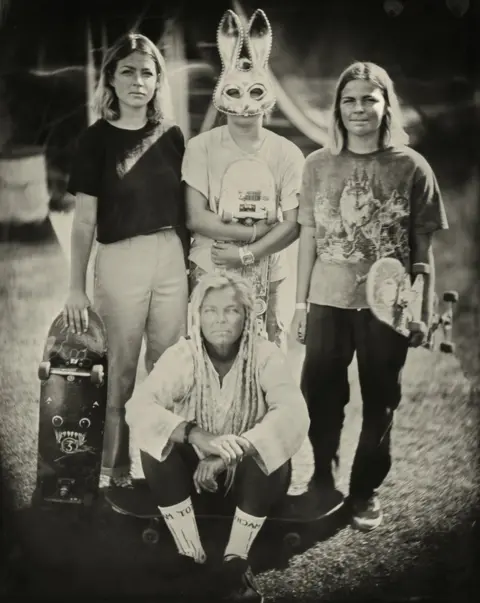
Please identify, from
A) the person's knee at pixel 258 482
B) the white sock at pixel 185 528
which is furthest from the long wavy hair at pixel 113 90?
the white sock at pixel 185 528

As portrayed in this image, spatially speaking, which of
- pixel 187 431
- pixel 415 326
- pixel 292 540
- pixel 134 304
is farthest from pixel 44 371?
pixel 415 326

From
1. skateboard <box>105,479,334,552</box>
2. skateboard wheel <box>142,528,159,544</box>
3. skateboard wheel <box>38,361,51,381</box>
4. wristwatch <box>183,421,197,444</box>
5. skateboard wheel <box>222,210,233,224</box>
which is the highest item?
skateboard wheel <box>222,210,233,224</box>

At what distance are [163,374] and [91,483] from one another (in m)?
0.45

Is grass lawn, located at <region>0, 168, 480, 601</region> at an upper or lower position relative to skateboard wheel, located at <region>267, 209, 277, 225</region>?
lower

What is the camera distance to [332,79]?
2496 mm

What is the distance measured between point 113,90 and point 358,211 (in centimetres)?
88

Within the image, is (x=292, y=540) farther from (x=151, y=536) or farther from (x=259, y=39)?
(x=259, y=39)

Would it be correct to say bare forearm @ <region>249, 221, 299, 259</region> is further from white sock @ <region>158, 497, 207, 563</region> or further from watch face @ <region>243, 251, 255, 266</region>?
white sock @ <region>158, 497, 207, 563</region>

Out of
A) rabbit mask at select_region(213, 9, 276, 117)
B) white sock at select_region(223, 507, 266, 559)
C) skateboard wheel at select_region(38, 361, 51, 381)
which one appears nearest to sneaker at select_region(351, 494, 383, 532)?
white sock at select_region(223, 507, 266, 559)

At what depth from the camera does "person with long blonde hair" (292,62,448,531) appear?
8.07 feet

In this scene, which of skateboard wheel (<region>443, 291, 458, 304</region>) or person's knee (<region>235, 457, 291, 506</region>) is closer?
person's knee (<region>235, 457, 291, 506</region>)

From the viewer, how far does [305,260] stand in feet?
8.16

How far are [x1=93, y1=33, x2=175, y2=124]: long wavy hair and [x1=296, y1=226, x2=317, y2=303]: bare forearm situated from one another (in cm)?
A: 57

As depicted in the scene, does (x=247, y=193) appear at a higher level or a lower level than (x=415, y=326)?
higher
